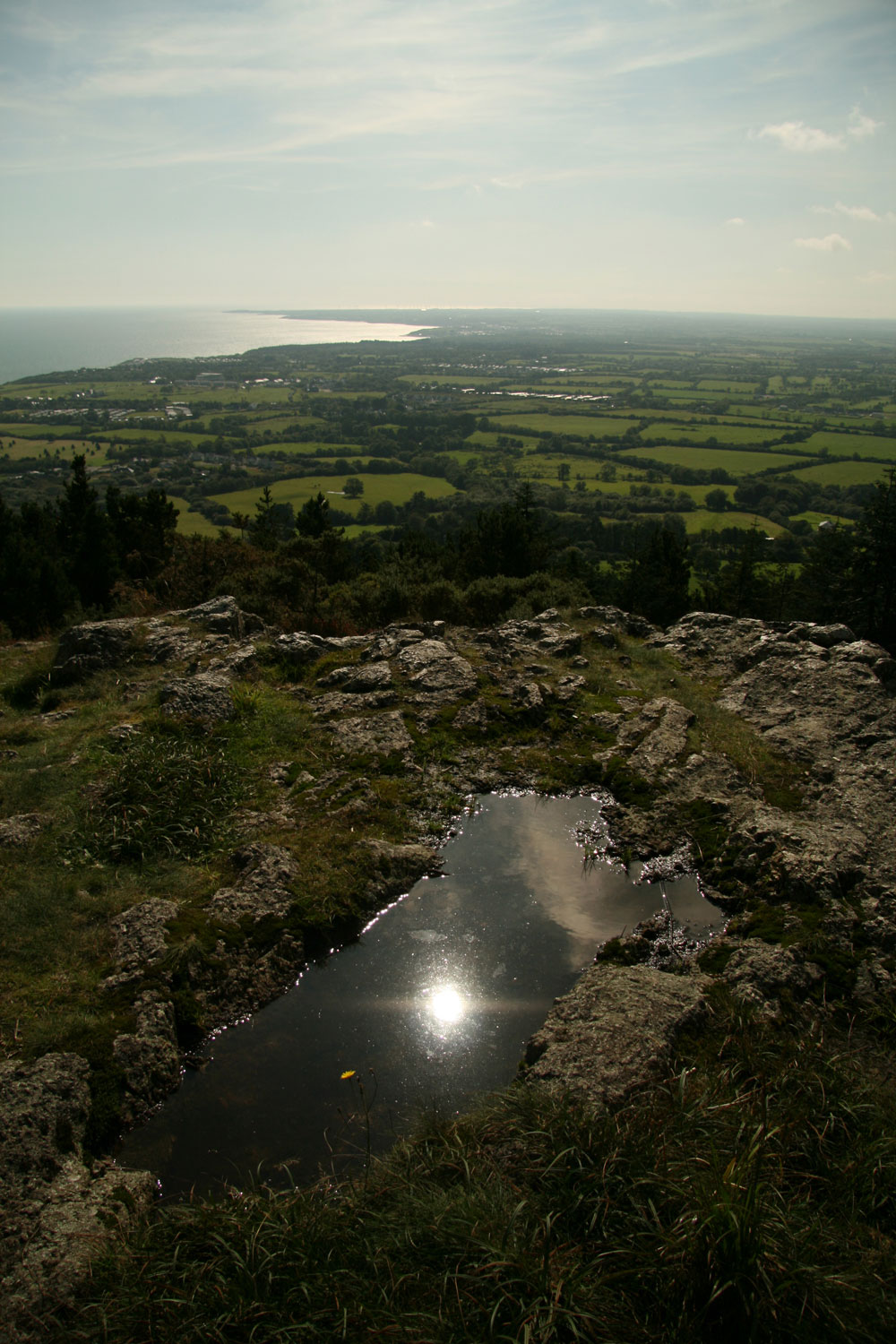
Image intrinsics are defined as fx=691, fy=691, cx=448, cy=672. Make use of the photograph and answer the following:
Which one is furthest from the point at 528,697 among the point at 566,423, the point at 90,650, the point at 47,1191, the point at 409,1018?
the point at 566,423

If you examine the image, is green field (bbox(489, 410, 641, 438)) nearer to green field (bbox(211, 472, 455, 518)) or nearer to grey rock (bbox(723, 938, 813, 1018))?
green field (bbox(211, 472, 455, 518))

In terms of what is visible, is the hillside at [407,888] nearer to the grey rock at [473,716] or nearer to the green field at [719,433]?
the grey rock at [473,716]

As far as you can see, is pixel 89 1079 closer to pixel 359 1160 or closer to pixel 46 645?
pixel 359 1160

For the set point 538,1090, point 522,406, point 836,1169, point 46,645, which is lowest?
point 538,1090

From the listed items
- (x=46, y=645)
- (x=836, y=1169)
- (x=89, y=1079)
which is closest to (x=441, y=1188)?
(x=836, y=1169)

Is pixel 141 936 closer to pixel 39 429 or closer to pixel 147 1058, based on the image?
pixel 147 1058

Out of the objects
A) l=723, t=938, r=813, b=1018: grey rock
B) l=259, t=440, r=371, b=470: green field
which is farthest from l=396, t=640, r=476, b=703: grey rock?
l=259, t=440, r=371, b=470: green field
